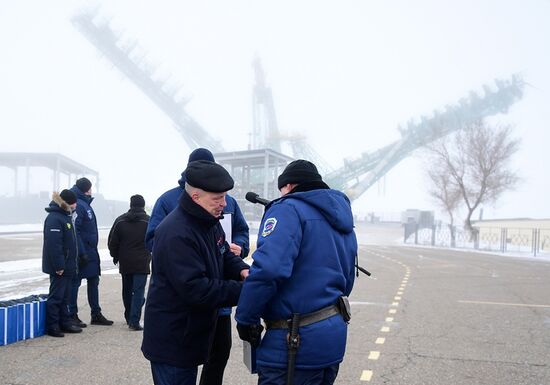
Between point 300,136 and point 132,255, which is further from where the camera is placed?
point 300,136

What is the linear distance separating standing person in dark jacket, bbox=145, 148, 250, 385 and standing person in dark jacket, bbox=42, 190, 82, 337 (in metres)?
2.35

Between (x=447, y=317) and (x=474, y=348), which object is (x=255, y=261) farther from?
(x=447, y=317)

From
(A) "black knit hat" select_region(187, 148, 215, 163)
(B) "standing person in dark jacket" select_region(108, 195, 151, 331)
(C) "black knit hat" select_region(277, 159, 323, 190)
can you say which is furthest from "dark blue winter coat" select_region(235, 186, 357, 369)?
(B) "standing person in dark jacket" select_region(108, 195, 151, 331)

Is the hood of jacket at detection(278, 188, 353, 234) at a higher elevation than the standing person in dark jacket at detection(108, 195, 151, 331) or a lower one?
higher

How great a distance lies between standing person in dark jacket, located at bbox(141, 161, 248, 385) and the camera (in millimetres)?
2600

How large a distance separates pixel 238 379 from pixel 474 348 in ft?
9.81

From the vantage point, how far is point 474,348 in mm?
6105

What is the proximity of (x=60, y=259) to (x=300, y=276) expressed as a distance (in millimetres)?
4542

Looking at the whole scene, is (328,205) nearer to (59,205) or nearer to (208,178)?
(208,178)

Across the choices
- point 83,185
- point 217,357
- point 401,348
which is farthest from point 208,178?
point 83,185

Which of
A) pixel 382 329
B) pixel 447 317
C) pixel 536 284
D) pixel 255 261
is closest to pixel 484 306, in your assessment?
pixel 447 317

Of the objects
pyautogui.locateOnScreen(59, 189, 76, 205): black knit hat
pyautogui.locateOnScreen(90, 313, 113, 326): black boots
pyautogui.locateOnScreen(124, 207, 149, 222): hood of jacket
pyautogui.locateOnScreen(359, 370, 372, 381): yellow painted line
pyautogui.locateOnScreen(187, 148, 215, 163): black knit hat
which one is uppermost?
pyautogui.locateOnScreen(187, 148, 215, 163): black knit hat

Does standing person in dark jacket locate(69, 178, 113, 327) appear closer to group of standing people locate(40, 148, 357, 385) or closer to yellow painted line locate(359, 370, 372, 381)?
yellow painted line locate(359, 370, 372, 381)

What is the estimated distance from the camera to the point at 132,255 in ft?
22.6
